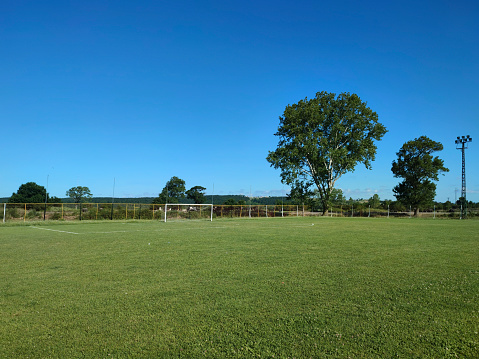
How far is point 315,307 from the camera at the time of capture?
14.4ft

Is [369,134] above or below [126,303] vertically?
above

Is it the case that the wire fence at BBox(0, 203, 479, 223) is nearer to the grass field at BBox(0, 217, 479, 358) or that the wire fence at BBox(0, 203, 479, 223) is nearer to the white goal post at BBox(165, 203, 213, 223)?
the white goal post at BBox(165, 203, 213, 223)

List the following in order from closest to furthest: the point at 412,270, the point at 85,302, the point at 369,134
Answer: the point at 85,302 → the point at 412,270 → the point at 369,134

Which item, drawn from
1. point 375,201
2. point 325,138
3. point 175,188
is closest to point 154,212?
point 325,138

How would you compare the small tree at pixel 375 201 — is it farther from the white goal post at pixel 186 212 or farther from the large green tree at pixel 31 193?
the large green tree at pixel 31 193

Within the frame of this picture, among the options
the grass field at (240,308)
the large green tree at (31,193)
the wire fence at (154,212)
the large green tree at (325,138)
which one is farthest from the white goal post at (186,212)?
the large green tree at (31,193)

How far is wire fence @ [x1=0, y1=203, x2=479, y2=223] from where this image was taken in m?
29.3

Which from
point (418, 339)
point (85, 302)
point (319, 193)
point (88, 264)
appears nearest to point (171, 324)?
point (85, 302)

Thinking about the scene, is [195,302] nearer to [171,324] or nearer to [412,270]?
[171,324]

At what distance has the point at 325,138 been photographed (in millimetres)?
43938

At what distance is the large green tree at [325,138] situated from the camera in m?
44.2

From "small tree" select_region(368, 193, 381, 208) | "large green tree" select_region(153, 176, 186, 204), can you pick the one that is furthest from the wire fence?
"large green tree" select_region(153, 176, 186, 204)

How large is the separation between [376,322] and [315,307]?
31.7 inches

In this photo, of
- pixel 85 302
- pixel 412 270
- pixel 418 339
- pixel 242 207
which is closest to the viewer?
pixel 418 339
